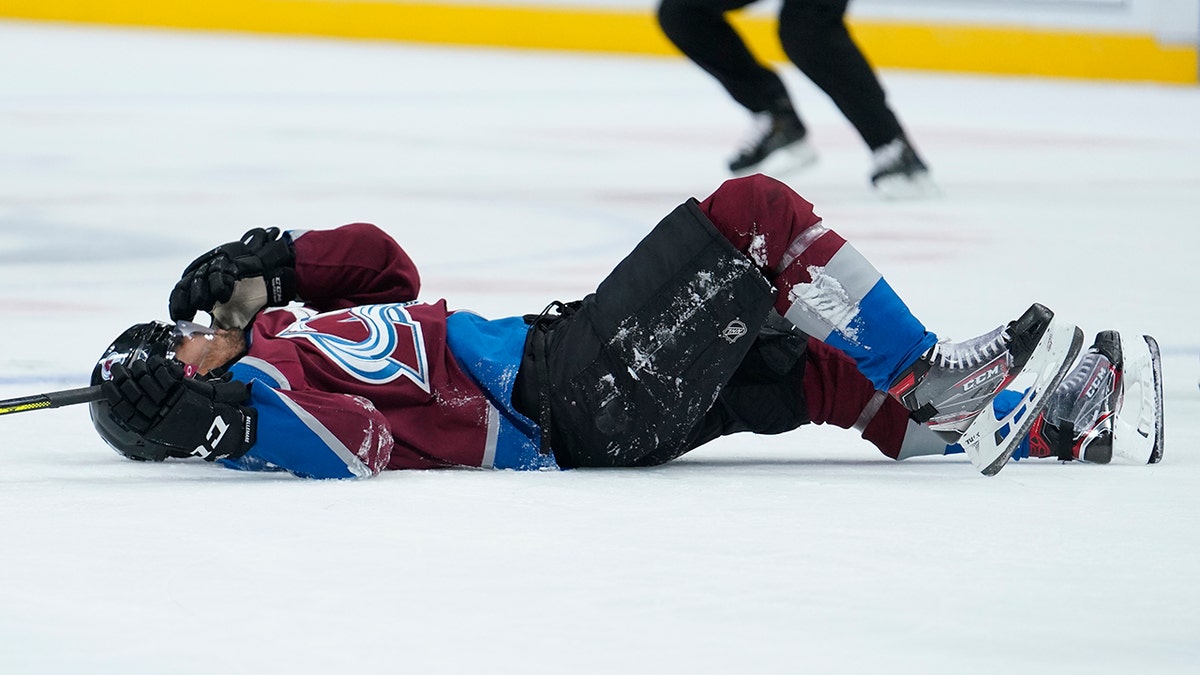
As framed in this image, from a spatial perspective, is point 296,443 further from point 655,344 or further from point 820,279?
point 820,279

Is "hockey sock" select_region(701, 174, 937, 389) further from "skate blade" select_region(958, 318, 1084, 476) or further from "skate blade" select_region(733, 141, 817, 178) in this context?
"skate blade" select_region(733, 141, 817, 178)

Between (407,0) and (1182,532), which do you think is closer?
(1182,532)

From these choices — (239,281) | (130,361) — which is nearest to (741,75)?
(239,281)

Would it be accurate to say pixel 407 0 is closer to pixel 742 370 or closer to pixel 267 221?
pixel 267 221

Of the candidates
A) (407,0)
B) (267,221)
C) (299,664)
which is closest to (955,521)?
(299,664)

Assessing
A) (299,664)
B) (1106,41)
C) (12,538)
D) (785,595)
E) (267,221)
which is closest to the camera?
(299,664)

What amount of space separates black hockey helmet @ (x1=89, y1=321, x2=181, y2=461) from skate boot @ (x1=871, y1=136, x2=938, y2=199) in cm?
374

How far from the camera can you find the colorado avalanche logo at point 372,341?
7.34 ft

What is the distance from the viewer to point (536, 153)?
6.92 meters

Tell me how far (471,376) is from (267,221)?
2766mm

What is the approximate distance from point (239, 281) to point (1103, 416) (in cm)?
111

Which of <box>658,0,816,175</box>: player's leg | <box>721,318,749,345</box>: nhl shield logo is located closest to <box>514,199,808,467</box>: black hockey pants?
<box>721,318,749,345</box>: nhl shield logo

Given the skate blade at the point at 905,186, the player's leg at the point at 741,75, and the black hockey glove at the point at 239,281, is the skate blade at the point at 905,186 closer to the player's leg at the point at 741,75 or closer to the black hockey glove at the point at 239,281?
the player's leg at the point at 741,75

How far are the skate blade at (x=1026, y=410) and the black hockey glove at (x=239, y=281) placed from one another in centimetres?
90
